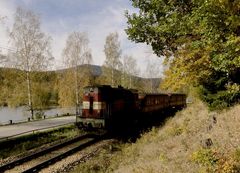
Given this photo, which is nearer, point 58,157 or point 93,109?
point 58,157

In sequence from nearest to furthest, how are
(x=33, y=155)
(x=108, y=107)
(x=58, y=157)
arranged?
(x=58, y=157)
(x=33, y=155)
(x=108, y=107)

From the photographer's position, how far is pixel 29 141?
20016 millimetres

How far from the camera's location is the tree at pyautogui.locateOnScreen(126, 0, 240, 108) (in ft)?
35.2

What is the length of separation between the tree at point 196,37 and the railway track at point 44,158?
232 inches

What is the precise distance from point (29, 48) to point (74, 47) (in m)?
10.5

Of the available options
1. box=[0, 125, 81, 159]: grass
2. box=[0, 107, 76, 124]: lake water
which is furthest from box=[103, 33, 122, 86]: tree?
box=[0, 125, 81, 159]: grass

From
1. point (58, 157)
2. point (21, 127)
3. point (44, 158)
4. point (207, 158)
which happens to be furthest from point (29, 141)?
point (207, 158)

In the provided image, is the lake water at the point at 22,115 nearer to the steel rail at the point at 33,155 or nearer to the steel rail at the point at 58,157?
the steel rail at the point at 33,155

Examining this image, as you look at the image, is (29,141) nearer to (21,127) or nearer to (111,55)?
(21,127)

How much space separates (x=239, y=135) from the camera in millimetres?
10781

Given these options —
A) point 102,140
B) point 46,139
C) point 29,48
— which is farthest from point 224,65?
point 29,48

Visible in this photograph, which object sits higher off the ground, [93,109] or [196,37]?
[196,37]

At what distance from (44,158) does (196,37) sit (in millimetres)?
8676

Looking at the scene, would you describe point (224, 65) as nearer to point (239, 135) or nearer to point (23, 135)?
point (239, 135)
